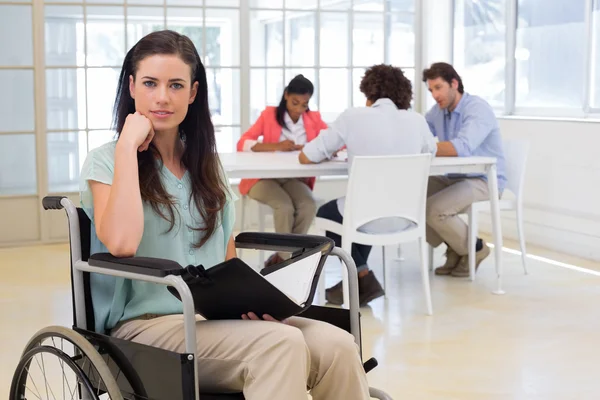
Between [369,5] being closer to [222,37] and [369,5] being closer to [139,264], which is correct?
[222,37]

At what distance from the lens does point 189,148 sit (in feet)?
6.93

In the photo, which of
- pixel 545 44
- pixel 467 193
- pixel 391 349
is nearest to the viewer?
pixel 391 349

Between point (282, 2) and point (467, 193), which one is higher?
point (282, 2)

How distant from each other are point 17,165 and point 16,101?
41cm

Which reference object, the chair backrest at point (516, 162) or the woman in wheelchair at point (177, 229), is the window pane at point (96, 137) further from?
the woman in wheelchair at point (177, 229)

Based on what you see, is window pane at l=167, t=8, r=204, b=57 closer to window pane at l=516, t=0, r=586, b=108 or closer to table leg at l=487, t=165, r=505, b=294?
window pane at l=516, t=0, r=586, b=108

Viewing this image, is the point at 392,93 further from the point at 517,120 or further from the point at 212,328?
the point at 212,328

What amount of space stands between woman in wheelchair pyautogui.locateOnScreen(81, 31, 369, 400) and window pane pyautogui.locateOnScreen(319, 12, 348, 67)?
15.3 ft

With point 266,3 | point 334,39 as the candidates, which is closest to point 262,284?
point 266,3

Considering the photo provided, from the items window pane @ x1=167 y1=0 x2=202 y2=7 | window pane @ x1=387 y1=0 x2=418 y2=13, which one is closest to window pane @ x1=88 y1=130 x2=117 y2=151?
window pane @ x1=167 y1=0 x2=202 y2=7

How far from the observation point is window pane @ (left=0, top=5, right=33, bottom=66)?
5.90 m

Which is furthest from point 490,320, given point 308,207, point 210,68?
point 210,68

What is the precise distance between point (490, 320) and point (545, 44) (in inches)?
104

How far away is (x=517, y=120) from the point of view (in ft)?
20.0
